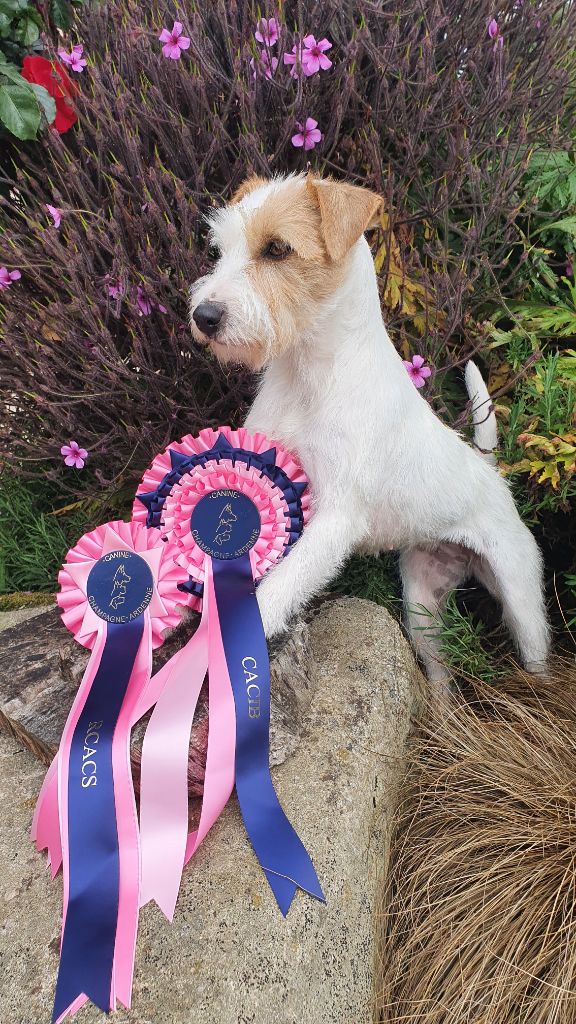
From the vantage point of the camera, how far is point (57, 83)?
297 centimetres

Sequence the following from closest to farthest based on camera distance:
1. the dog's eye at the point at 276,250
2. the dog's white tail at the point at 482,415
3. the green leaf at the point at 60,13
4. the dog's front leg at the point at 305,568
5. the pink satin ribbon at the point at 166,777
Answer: the pink satin ribbon at the point at 166,777 → the dog's eye at the point at 276,250 → the dog's front leg at the point at 305,568 → the dog's white tail at the point at 482,415 → the green leaf at the point at 60,13

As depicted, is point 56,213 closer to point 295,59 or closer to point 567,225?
point 295,59

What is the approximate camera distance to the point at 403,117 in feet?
9.62

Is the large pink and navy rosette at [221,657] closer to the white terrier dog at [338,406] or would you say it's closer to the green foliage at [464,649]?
the white terrier dog at [338,406]

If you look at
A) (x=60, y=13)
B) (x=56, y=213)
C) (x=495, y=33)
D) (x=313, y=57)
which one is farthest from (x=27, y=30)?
(x=495, y=33)

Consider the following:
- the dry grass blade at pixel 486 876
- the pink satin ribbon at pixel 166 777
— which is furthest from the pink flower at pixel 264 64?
the dry grass blade at pixel 486 876

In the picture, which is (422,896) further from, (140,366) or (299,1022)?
(140,366)

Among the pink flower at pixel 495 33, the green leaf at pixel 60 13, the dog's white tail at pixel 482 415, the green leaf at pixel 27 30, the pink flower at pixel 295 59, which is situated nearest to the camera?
the pink flower at pixel 295 59

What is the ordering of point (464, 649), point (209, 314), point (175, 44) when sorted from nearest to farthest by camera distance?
point (209, 314), point (175, 44), point (464, 649)

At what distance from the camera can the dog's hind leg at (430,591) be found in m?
2.96

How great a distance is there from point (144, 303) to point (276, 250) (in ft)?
3.57

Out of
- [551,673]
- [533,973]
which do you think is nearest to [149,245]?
[551,673]

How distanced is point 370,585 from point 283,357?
1.32 metres

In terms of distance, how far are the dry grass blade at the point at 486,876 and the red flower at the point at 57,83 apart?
303 centimetres
